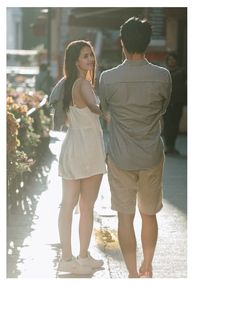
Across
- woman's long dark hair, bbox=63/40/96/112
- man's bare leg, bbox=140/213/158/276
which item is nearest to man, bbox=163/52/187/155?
woman's long dark hair, bbox=63/40/96/112

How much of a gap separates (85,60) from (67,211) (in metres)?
1.03

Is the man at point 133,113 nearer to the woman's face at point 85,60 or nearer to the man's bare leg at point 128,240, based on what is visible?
the man's bare leg at point 128,240

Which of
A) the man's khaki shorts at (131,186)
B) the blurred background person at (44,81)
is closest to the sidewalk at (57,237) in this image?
the man's khaki shorts at (131,186)

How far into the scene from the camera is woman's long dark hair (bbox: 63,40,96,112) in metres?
6.12

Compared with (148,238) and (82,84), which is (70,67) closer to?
(82,84)

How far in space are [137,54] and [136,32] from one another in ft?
0.44

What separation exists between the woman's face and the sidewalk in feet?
3.23

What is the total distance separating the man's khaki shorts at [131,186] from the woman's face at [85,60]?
0.66m

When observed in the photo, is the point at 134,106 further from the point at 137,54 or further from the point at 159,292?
the point at 159,292

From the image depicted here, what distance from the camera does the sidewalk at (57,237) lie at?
21.1 feet

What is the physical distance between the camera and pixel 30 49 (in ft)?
100

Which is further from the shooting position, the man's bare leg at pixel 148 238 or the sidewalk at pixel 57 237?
the sidewalk at pixel 57 237

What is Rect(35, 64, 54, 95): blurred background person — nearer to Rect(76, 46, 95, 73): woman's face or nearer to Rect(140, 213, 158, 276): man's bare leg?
Rect(76, 46, 95, 73): woman's face

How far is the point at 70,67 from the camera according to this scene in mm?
6160
